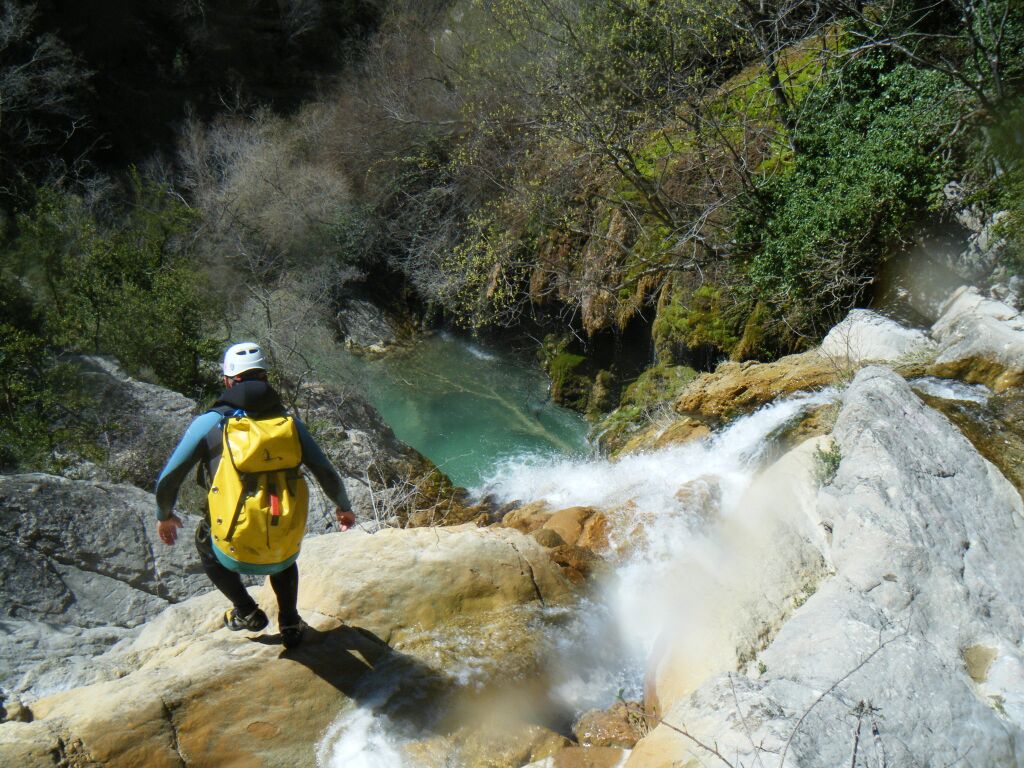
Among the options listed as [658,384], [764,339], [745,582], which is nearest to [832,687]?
[745,582]

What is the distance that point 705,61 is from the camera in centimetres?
1250

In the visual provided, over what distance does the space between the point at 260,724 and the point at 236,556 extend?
2.60ft

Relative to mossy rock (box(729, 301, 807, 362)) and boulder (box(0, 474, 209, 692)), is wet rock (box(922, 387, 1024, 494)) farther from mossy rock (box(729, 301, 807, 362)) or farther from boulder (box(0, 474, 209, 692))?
boulder (box(0, 474, 209, 692))

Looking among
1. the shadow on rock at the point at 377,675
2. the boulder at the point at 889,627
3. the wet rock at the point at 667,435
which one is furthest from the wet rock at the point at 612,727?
the wet rock at the point at 667,435

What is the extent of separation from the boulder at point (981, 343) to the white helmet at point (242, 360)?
17.6ft

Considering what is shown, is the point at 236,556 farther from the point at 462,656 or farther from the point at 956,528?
the point at 956,528

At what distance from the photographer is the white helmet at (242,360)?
11.4ft

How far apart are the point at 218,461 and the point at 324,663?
120cm

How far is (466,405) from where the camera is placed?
14.0 metres

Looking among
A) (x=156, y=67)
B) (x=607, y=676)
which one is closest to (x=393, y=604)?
(x=607, y=676)

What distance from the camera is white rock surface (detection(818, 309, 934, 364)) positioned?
7082mm

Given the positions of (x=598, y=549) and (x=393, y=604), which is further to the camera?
(x=598, y=549)

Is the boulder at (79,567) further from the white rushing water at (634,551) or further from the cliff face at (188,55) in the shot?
the cliff face at (188,55)

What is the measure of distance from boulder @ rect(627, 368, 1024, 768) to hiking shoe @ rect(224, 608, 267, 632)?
1990 mm
